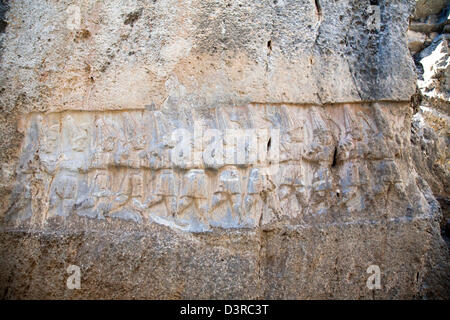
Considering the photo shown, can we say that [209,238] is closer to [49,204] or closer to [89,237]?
[89,237]

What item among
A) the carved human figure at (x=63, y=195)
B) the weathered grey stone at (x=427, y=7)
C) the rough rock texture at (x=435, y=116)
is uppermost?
the weathered grey stone at (x=427, y=7)

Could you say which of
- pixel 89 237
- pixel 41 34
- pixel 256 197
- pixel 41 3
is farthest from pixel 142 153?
pixel 41 3

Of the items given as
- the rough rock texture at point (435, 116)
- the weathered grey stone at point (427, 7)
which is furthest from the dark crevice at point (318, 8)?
the weathered grey stone at point (427, 7)

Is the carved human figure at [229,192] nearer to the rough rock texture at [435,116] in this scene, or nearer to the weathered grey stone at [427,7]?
the rough rock texture at [435,116]

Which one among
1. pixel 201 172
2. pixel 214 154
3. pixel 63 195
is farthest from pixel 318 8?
pixel 63 195

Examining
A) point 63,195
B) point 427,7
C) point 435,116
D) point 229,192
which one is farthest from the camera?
point 427,7

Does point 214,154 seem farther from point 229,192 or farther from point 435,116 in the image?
point 435,116

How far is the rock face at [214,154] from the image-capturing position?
9.36 ft

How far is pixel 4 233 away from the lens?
2.99 meters

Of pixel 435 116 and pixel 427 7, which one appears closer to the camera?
pixel 435 116

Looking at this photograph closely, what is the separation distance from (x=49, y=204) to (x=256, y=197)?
→ 1921 millimetres

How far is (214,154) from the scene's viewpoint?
2.94 m

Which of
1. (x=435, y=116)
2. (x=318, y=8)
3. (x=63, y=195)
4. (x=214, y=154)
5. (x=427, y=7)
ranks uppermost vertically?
(x=427, y=7)

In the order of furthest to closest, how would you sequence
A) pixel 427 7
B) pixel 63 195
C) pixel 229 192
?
pixel 427 7, pixel 63 195, pixel 229 192
